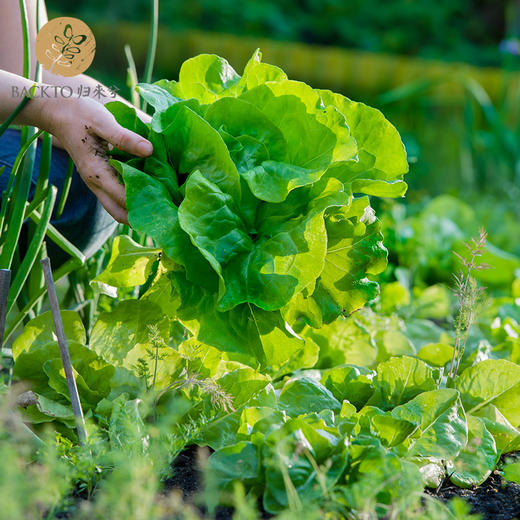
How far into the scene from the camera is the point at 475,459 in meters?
1.03

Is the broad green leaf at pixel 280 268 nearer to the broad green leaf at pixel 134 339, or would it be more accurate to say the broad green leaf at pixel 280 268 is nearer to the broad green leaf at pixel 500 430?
the broad green leaf at pixel 134 339

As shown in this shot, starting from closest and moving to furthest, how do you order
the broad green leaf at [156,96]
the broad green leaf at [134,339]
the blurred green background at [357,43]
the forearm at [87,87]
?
the broad green leaf at [156,96]
the broad green leaf at [134,339]
the forearm at [87,87]
the blurred green background at [357,43]

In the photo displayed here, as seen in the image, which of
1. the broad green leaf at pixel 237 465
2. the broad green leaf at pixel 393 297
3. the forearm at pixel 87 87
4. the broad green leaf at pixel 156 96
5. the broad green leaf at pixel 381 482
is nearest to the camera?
the broad green leaf at pixel 381 482

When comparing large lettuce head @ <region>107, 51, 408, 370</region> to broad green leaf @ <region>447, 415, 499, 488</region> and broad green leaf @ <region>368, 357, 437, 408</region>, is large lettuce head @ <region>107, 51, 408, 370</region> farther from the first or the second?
broad green leaf @ <region>447, 415, 499, 488</region>

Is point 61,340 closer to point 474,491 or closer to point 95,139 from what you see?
point 95,139

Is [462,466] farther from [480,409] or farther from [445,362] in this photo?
[445,362]

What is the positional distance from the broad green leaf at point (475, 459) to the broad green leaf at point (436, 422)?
31 millimetres

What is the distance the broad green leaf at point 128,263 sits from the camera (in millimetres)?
1109

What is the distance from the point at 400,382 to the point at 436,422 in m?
0.13

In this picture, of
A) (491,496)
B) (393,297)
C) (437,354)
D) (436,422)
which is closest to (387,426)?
(436,422)

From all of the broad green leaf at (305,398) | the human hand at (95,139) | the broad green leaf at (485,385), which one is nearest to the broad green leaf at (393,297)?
the broad green leaf at (485,385)

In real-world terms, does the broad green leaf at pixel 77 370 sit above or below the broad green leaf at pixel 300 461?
below

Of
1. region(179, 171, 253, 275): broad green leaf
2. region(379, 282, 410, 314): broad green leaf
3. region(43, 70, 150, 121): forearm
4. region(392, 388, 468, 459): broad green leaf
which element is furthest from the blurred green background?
region(179, 171, 253, 275): broad green leaf

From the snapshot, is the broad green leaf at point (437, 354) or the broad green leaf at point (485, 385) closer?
the broad green leaf at point (485, 385)
